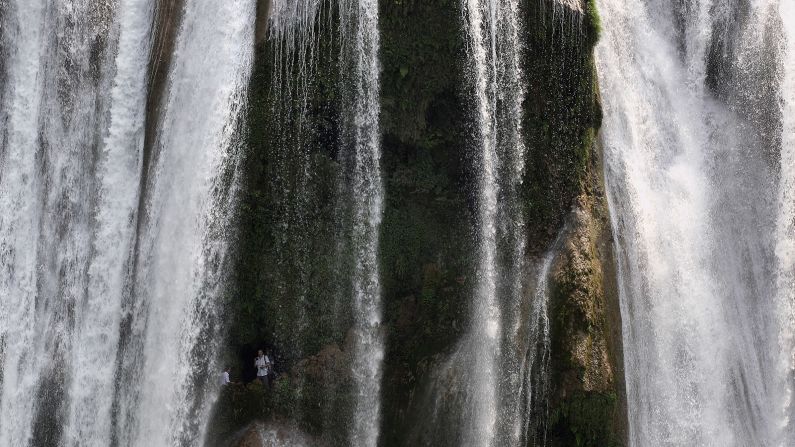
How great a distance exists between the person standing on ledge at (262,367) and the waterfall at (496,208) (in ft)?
11.6

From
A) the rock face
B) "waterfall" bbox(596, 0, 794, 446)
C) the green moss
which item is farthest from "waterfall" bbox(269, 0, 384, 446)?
"waterfall" bbox(596, 0, 794, 446)

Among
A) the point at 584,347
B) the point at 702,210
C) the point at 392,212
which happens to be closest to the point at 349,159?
the point at 392,212

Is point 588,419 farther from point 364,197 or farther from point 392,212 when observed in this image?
point 364,197

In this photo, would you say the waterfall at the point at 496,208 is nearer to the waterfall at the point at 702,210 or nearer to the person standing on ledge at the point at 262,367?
the waterfall at the point at 702,210

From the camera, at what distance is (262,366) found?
14391 mm

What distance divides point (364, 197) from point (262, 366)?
11.2ft

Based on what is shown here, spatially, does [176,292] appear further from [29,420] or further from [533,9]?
[533,9]

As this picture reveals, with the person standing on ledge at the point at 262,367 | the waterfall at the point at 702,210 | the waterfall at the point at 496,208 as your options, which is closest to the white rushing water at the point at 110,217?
the person standing on ledge at the point at 262,367

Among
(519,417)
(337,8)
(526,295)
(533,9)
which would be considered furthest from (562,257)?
(337,8)

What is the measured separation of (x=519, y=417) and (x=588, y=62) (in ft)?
20.2

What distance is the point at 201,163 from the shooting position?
1382cm

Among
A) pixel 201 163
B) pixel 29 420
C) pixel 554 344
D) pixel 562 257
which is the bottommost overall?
pixel 29 420

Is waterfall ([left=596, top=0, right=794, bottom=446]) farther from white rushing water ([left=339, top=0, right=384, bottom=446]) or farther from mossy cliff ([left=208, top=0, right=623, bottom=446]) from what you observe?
white rushing water ([left=339, top=0, right=384, bottom=446])

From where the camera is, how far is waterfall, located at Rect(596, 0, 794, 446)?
14.7m
